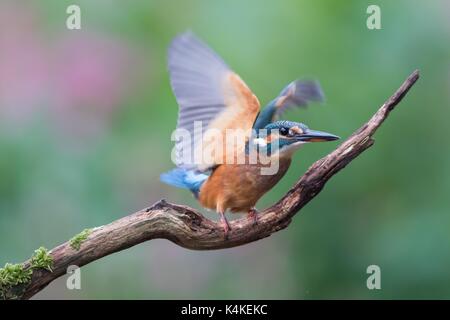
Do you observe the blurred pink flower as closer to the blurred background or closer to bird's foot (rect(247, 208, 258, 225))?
the blurred background

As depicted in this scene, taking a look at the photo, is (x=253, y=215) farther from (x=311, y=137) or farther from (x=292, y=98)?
(x=292, y=98)

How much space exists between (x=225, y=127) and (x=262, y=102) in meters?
0.62

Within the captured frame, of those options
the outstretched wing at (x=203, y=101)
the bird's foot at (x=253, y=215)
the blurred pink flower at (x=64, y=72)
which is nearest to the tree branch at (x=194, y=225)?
the bird's foot at (x=253, y=215)

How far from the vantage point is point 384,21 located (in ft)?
14.3

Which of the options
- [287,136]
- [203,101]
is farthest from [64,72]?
[287,136]

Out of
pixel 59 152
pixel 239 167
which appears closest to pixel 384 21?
pixel 239 167

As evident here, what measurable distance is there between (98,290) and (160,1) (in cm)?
155

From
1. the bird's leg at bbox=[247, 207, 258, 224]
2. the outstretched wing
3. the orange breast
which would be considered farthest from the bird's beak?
the bird's leg at bbox=[247, 207, 258, 224]

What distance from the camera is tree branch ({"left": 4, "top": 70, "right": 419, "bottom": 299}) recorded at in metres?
2.92

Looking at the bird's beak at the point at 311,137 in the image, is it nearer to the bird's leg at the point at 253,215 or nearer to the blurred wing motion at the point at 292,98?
the blurred wing motion at the point at 292,98

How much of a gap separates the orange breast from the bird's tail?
7.0 inches

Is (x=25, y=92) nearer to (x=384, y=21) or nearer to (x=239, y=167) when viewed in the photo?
(x=239, y=167)

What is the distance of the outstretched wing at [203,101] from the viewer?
11.6 feet

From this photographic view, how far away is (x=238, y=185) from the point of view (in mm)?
3576
